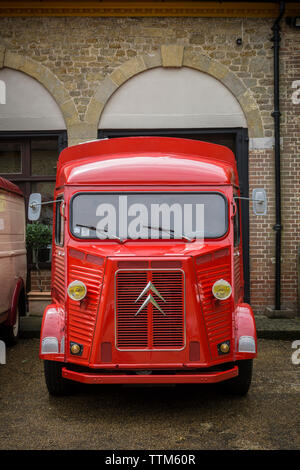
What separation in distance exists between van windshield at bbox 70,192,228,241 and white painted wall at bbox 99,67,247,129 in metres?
5.74

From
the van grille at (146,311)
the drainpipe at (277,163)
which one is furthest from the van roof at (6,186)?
the drainpipe at (277,163)

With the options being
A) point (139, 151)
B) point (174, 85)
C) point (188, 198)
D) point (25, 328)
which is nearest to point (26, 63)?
point (174, 85)

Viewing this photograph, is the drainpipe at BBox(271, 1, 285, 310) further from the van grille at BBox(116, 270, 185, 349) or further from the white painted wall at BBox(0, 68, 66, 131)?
the van grille at BBox(116, 270, 185, 349)

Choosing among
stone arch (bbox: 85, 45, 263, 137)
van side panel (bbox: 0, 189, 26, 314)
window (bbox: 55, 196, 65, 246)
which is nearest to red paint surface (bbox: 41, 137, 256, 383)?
window (bbox: 55, 196, 65, 246)

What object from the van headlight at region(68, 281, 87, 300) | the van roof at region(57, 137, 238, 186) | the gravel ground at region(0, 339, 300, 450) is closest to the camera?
the gravel ground at region(0, 339, 300, 450)

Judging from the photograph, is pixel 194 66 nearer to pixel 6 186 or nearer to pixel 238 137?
pixel 238 137

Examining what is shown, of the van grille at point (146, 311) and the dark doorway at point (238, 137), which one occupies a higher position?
the dark doorway at point (238, 137)

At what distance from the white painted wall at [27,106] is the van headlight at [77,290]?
6.51 meters

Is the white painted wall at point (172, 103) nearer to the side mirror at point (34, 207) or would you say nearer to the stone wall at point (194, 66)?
the stone wall at point (194, 66)

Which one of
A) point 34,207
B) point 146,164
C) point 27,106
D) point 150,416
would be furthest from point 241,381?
point 27,106

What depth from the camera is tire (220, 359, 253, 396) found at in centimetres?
529

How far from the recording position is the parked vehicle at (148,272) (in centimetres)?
471

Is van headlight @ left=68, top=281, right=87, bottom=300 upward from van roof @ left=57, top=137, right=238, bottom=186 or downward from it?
downward

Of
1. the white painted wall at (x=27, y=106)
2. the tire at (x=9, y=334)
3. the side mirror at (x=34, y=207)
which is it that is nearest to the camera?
the side mirror at (x=34, y=207)
